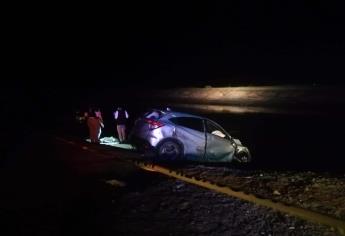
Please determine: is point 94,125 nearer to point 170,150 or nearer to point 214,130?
point 170,150

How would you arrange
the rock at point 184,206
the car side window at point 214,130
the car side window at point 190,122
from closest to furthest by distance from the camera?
1. the rock at point 184,206
2. the car side window at point 190,122
3. the car side window at point 214,130

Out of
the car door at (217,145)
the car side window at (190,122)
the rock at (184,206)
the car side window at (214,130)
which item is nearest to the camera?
the rock at (184,206)

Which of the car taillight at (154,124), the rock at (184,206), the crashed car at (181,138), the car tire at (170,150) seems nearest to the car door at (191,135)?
the crashed car at (181,138)

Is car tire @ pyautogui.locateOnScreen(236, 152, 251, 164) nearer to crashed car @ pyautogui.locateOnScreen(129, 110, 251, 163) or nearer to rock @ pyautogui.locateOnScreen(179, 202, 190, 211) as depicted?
crashed car @ pyautogui.locateOnScreen(129, 110, 251, 163)

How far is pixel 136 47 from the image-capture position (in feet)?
200

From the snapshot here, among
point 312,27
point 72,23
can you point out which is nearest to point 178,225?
point 312,27

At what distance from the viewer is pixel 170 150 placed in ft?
40.1

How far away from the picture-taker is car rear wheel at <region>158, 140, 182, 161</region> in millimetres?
12133

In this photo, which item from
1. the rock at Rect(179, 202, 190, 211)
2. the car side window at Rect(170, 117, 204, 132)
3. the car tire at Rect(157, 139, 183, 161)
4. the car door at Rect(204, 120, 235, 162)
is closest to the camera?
the rock at Rect(179, 202, 190, 211)

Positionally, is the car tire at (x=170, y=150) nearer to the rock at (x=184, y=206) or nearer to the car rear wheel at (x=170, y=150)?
the car rear wheel at (x=170, y=150)

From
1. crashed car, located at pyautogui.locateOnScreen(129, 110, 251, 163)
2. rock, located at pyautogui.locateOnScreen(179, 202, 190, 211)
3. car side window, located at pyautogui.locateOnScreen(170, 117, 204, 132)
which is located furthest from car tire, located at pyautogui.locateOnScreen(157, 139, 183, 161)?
rock, located at pyautogui.locateOnScreen(179, 202, 190, 211)

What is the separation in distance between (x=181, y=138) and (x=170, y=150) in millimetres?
447

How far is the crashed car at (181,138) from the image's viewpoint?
39.8ft

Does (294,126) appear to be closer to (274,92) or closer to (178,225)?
(274,92)
